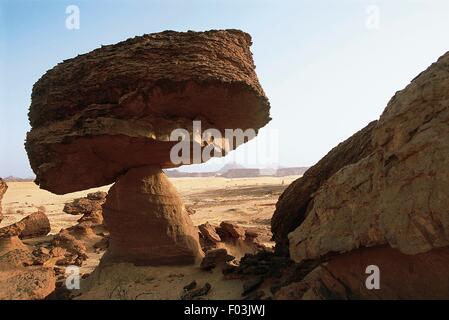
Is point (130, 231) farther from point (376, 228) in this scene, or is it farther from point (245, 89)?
point (376, 228)

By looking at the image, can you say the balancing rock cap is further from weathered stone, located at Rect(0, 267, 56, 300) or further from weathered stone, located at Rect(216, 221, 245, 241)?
weathered stone, located at Rect(216, 221, 245, 241)

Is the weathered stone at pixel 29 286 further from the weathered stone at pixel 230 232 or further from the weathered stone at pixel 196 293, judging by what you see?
the weathered stone at pixel 230 232

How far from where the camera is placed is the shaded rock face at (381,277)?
3875 mm

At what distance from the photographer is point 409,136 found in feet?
13.0

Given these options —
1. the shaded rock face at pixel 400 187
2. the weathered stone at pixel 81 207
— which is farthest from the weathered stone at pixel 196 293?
the weathered stone at pixel 81 207

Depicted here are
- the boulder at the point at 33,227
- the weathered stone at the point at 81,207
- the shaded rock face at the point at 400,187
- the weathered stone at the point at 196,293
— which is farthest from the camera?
the weathered stone at the point at 81,207

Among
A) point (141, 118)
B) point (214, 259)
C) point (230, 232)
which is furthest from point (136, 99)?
point (230, 232)

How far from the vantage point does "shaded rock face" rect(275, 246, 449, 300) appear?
3875 mm

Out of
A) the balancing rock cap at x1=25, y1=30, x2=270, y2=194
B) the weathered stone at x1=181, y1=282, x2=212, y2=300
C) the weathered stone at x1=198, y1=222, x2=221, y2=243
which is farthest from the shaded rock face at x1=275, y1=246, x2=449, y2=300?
the weathered stone at x1=198, y1=222, x2=221, y2=243

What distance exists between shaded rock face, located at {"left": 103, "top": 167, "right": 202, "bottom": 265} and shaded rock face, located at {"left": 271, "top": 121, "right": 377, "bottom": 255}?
1.79 meters

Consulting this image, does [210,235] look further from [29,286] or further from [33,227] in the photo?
[33,227]

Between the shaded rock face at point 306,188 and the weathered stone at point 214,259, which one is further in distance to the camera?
the weathered stone at point 214,259

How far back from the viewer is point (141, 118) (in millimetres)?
6258

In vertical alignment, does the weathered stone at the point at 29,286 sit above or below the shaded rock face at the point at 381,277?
below
